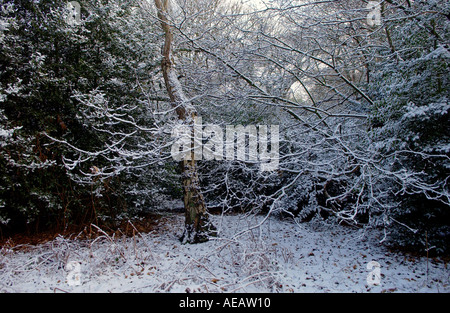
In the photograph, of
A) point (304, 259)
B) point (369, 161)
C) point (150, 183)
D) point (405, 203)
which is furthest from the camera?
point (150, 183)

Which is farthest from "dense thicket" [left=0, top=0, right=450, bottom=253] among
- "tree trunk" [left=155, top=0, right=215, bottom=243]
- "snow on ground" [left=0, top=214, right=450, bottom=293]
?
"snow on ground" [left=0, top=214, right=450, bottom=293]

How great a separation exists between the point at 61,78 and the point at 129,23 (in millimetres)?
1657

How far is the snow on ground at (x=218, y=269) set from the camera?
9.72ft

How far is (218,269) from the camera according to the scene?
11.6 feet

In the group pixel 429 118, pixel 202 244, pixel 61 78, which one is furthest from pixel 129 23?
pixel 429 118

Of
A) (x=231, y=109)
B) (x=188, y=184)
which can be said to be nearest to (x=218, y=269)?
(x=188, y=184)

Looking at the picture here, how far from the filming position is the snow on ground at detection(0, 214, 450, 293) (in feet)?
9.72

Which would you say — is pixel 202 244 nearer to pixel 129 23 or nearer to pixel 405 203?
pixel 405 203

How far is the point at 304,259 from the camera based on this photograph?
4.05 meters
